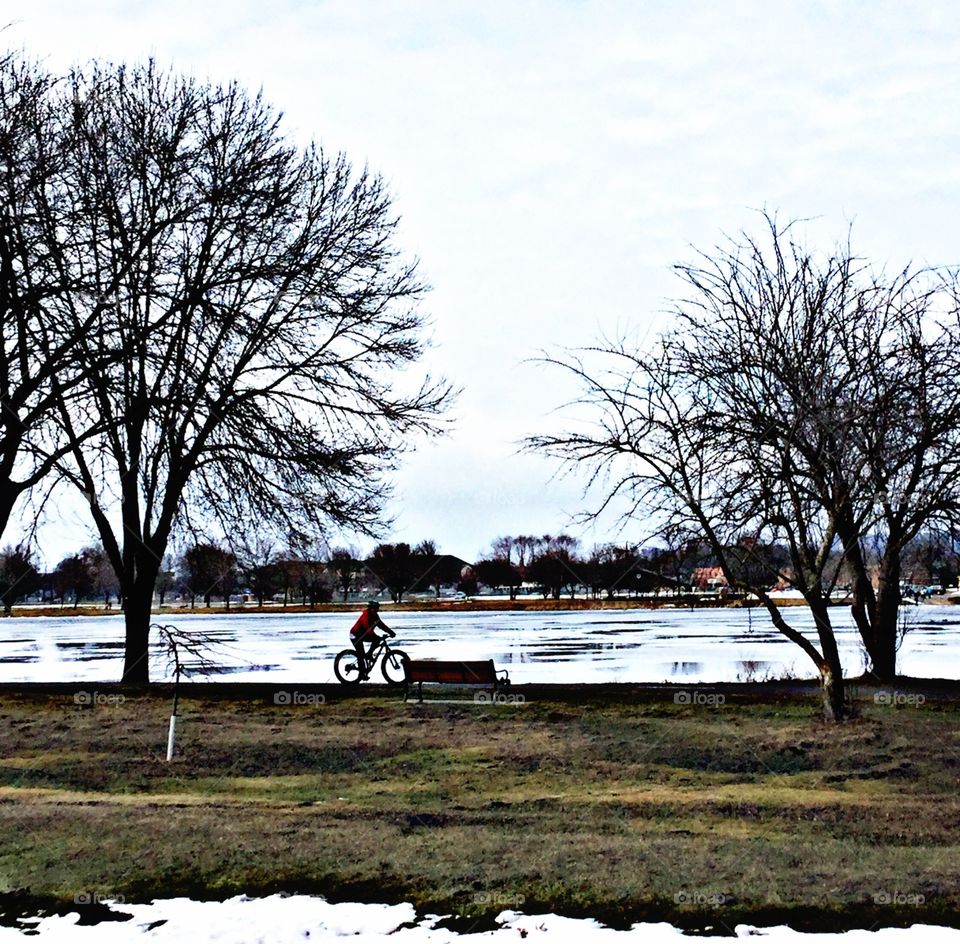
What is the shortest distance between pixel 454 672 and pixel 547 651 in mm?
15678

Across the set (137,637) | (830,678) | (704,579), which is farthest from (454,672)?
(137,637)

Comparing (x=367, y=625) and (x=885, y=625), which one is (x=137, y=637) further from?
(x=885, y=625)

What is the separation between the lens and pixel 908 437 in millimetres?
19812

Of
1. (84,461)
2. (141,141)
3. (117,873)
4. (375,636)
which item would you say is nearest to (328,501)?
(375,636)

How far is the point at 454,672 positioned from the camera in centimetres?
2084

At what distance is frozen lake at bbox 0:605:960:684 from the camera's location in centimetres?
2791

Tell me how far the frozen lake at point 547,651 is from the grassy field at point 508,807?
328cm

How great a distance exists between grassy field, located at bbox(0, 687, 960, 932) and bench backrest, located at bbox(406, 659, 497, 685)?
95cm

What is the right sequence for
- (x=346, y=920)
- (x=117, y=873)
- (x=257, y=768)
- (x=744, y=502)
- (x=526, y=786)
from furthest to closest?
(x=744, y=502) → (x=257, y=768) → (x=526, y=786) → (x=117, y=873) → (x=346, y=920)

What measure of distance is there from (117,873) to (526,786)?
5.38 metres

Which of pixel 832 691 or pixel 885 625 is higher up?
pixel 885 625

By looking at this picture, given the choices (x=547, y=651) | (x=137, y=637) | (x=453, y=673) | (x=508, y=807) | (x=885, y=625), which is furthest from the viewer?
(x=547, y=651)

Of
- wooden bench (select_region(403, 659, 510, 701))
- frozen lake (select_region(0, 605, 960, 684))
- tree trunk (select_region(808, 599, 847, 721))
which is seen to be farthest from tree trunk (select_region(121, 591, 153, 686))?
tree trunk (select_region(808, 599, 847, 721))

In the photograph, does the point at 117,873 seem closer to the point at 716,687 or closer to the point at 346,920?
the point at 346,920
